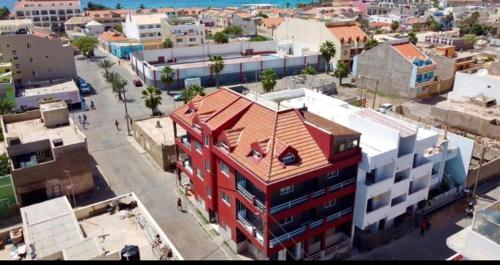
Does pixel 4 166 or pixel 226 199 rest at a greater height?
pixel 4 166

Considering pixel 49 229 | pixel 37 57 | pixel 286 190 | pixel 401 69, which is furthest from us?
pixel 37 57

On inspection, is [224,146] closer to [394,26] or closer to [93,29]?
[93,29]

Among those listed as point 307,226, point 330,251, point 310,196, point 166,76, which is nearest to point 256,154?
point 310,196

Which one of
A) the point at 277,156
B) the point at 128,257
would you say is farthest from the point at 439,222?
the point at 128,257

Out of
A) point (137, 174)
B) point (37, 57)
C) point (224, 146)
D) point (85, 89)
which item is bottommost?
point (137, 174)

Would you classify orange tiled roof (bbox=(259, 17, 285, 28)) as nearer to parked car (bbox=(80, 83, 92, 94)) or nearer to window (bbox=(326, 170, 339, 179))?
parked car (bbox=(80, 83, 92, 94))

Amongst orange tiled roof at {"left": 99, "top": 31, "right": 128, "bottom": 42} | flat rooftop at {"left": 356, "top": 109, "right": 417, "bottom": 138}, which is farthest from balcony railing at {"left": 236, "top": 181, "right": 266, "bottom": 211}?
orange tiled roof at {"left": 99, "top": 31, "right": 128, "bottom": 42}

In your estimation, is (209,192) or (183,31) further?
(183,31)
